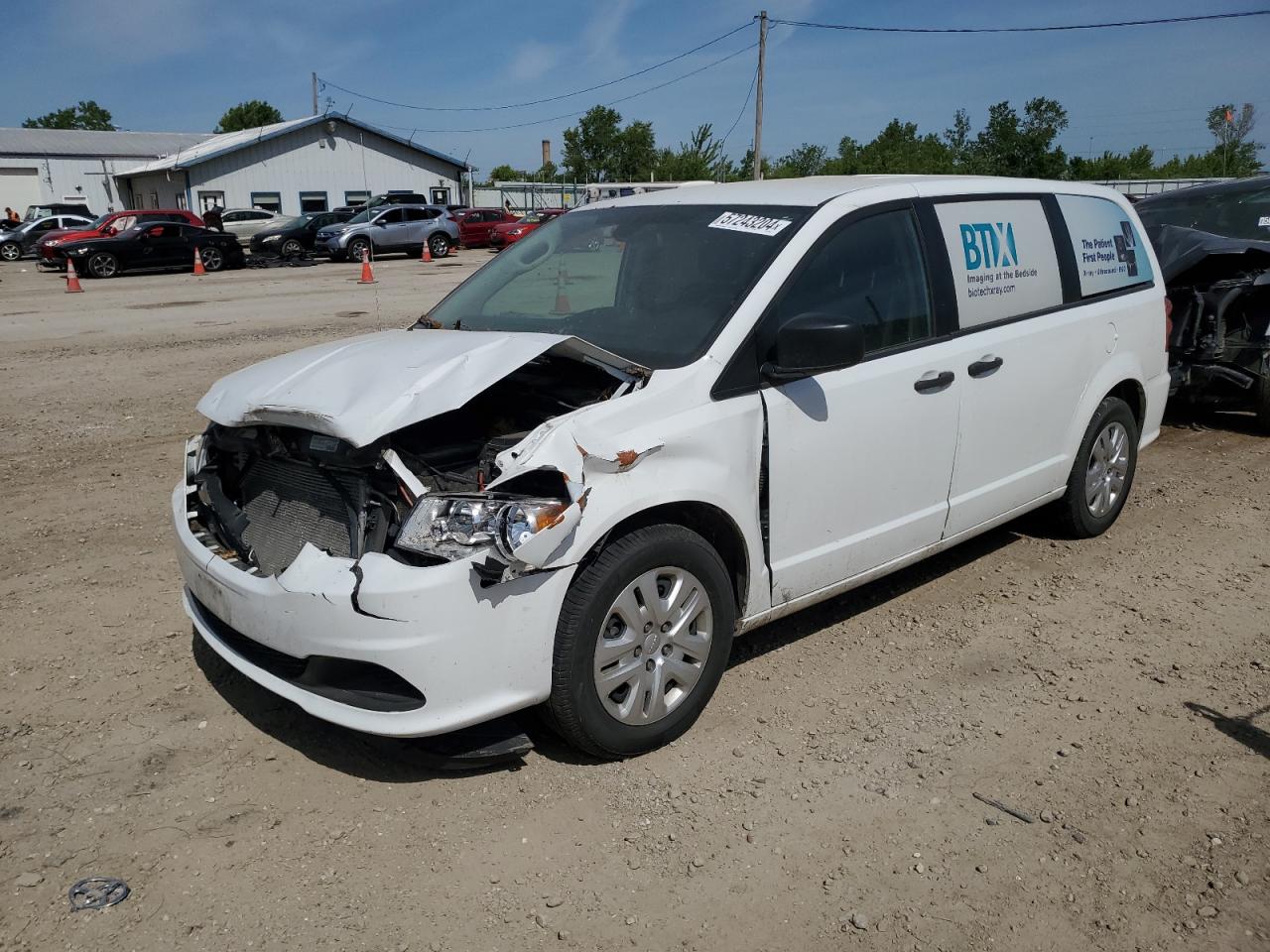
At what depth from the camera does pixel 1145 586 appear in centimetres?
503

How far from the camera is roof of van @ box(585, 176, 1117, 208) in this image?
4145 millimetres

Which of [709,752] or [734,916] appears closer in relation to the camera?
[734,916]

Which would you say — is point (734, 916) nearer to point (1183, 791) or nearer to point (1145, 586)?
point (1183, 791)

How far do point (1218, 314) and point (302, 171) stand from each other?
46.3 meters

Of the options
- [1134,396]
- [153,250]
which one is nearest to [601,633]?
[1134,396]

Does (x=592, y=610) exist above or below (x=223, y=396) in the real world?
below

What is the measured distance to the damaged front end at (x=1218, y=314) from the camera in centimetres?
770

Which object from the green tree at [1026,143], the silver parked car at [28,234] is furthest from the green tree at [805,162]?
the silver parked car at [28,234]

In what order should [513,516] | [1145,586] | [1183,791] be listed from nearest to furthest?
[513,516], [1183,791], [1145,586]

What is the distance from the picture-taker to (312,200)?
158 ft

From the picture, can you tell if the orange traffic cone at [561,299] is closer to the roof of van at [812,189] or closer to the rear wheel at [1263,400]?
the roof of van at [812,189]

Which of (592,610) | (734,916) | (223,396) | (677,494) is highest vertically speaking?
(223,396)

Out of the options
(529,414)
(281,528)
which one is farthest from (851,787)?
(281,528)

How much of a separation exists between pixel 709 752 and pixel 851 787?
0.50m
